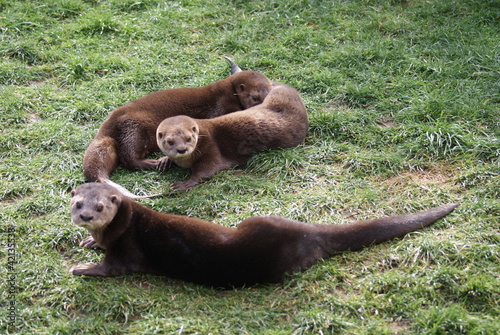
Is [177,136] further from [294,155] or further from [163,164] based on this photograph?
[294,155]

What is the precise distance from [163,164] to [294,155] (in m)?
1.18

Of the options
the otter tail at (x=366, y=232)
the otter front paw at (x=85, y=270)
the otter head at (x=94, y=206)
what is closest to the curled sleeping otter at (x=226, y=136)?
the otter head at (x=94, y=206)

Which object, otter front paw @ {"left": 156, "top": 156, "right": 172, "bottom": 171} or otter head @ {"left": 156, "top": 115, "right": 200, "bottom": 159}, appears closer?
otter head @ {"left": 156, "top": 115, "right": 200, "bottom": 159}

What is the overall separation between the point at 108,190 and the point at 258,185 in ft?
4.44

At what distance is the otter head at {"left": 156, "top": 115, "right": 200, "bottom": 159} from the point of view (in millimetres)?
5145

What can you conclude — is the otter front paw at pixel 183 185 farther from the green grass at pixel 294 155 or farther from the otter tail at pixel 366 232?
the otter tail at pixel 366 232

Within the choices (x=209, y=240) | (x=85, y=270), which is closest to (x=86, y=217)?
(x=85, y=270)

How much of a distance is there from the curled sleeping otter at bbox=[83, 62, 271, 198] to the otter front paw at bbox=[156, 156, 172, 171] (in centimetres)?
5

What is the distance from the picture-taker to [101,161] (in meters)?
5.23

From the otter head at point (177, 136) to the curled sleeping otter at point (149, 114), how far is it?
0.83 feet

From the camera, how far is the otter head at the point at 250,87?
613 cm

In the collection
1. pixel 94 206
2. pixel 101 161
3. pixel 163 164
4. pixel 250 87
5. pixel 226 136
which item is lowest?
pixel 163 164

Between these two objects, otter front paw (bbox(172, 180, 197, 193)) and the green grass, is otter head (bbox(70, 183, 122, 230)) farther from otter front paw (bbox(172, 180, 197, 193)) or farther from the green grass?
otter front paw (bbox(172, 180, 197, 193))

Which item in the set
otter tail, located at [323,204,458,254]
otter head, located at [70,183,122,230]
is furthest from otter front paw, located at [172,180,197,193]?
otter tail, located at [323,204,458,254]
